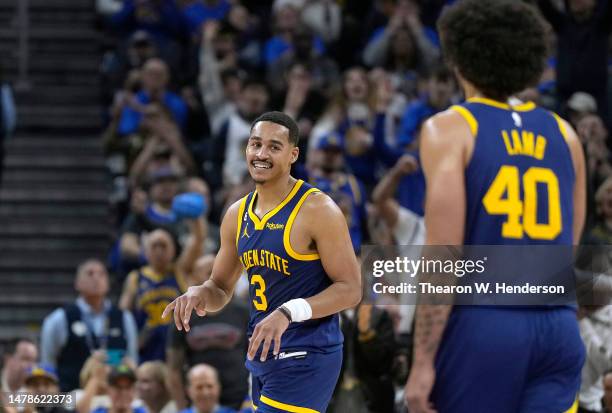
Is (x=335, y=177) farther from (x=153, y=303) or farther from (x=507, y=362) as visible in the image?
(x=507, y=362)

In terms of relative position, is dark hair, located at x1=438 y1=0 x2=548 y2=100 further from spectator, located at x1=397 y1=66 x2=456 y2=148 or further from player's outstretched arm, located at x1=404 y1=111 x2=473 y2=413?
spectator, located at x1=397 y1=66 x2=456 y2=148

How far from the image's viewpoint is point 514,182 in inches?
165

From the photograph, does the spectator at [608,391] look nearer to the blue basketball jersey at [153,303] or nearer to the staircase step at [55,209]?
the blue basketball jersey at [153,303]

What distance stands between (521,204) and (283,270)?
1234 mm

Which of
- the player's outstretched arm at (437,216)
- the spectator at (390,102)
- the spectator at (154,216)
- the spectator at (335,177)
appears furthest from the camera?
the spectator at (390,102)

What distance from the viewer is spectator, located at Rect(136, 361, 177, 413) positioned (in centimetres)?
852

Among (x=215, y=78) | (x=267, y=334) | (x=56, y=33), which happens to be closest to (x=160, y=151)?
(x=215, y=78)

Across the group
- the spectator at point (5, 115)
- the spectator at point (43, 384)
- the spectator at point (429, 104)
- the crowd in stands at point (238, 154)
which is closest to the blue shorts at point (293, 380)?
the crowd in stands at point (238, 154)

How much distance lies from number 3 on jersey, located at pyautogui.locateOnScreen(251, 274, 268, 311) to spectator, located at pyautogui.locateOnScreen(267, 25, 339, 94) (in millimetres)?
6996

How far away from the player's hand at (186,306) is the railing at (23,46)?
28.0 ft

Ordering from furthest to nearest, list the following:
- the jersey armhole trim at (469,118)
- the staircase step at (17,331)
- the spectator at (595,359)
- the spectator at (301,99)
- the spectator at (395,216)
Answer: the spectator at (301,99), the staircase step at (17,331), the spectator at (395,216), the spectator at (595,359), the jersey armhole trim at (469,118)

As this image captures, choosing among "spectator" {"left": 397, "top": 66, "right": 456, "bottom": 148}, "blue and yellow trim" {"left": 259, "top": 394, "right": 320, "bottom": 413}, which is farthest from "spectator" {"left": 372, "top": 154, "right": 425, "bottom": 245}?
"blue and yellow trim" {"left": 259, "top": 394, "right": 320, "bottom": 413}

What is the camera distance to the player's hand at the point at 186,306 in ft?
15.8

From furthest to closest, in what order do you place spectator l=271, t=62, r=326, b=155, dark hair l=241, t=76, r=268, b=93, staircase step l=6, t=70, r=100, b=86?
staircase step l=6, t=70, r=100, b=86
spectator l=271, t=62, r=326, b=155
dark hair l=241, t=76, r=268, b=93
